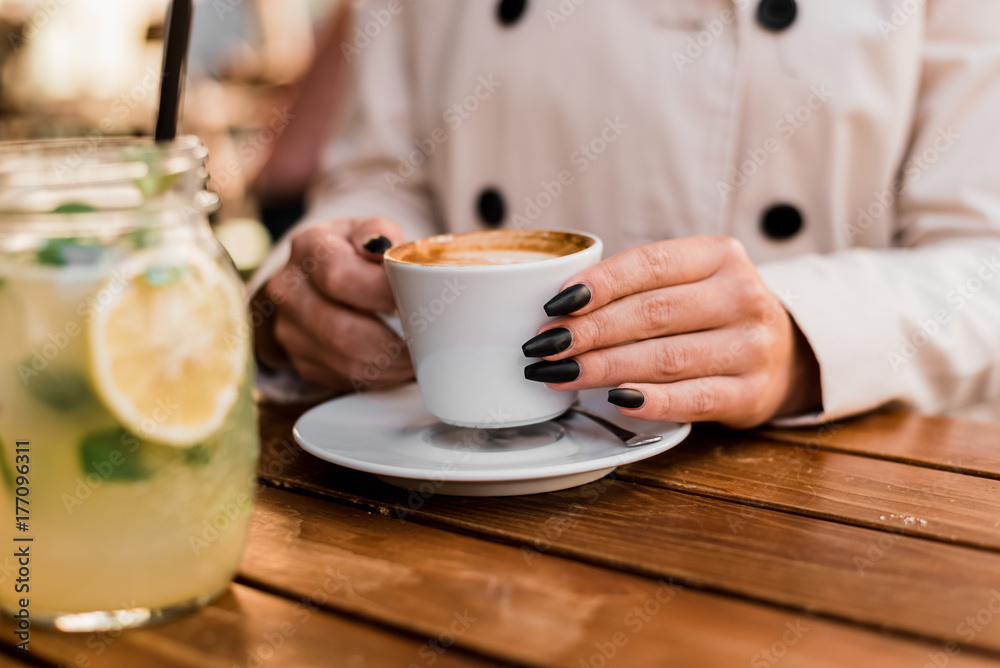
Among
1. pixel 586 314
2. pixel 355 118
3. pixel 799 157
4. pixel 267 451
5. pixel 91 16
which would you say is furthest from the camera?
pixel 91 16

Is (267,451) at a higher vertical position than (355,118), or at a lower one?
lower

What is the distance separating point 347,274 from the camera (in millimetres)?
889

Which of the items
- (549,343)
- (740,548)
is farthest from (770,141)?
(740,548)

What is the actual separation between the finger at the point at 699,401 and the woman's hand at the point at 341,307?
1.00ft

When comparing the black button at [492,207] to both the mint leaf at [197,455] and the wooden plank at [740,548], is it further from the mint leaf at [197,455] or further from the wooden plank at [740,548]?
the mint leaf at [197,455]

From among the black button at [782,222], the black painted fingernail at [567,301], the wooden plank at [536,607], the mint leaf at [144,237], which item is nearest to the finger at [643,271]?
the black painted fingernail at [567,301]

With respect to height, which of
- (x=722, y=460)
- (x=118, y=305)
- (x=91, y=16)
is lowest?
(x=722, y=460)

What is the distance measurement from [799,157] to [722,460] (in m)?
0.56

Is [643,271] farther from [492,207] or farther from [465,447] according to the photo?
[492,207]

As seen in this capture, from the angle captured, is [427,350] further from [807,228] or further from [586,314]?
[807,228]

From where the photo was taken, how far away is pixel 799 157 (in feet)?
3.77

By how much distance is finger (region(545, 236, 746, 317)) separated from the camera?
0.69m

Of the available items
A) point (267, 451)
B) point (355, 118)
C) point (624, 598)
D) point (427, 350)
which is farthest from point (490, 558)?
point (355, 118)

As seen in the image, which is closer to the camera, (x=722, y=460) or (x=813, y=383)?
(x=722, y=460)
